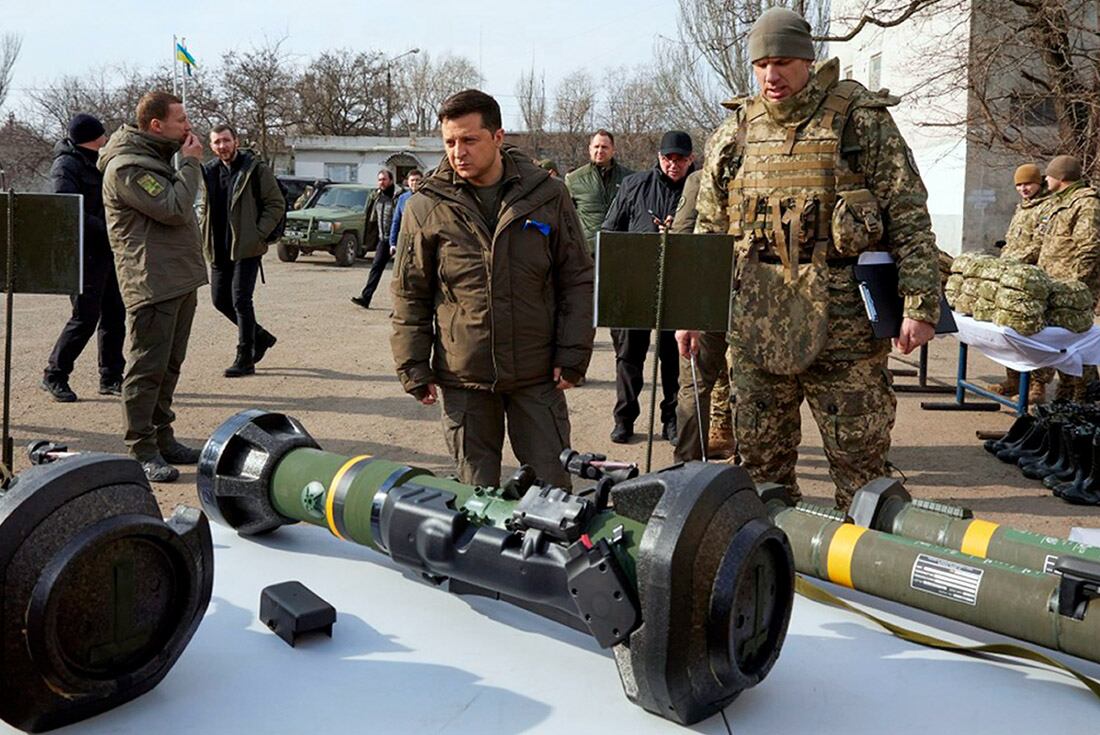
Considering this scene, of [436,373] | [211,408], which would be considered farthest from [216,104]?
[436,373]

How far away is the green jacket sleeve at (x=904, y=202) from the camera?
3.71 m

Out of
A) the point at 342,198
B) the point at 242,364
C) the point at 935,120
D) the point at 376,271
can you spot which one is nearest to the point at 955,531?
the point at 242,364

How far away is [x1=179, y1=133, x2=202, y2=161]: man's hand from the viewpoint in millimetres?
5512

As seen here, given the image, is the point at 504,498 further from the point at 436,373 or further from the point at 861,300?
the point at 861,300

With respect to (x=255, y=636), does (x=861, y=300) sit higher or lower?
higher

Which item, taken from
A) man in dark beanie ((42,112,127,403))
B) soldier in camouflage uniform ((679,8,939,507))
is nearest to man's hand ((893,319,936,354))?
soldier in camouflage uniform ((679,8,939,507))

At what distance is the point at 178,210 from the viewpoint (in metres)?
5.51

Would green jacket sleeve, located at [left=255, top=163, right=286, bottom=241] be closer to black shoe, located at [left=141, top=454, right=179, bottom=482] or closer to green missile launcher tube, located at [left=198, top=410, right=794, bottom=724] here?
black shoe, located at [left=141, top=454, right=179, bottom=482]

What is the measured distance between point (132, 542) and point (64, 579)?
0.42ft

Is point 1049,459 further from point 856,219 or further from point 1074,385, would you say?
point 856,219

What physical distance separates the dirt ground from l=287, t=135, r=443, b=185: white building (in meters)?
29.4

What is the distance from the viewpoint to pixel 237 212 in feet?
27.1

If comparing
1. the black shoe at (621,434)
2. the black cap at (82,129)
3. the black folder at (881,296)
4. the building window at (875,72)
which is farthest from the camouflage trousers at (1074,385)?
the building window at (875,72)

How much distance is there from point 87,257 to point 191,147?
201 cm
